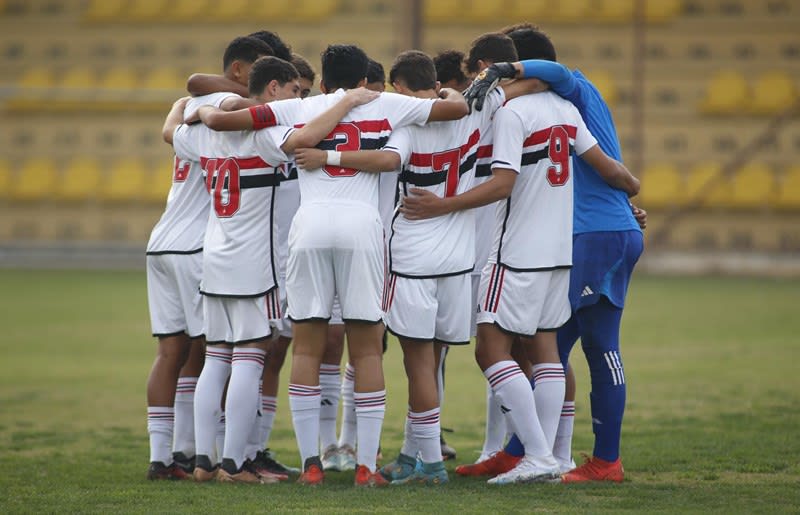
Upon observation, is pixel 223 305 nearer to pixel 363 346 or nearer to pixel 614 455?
pixel 363 346

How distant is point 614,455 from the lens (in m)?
5.75

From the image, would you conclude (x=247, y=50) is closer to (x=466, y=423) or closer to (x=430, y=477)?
(x=430, y=477)

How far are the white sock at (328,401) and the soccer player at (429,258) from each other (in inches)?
33.6

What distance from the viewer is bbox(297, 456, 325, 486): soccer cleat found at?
5492 millimetres

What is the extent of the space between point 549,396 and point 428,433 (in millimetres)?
649

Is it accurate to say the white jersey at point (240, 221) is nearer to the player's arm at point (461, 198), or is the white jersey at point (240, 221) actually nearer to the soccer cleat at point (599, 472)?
the player's arm at point (461, 198)

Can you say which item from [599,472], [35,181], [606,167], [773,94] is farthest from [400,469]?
[35,181]

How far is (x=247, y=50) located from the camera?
20.2 ft

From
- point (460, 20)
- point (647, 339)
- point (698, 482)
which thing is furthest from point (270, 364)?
point (460, 20)

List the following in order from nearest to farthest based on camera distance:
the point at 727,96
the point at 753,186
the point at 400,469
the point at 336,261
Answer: the point at 336,261
the point at 400,469
the point at 753,186
the point at 727,96

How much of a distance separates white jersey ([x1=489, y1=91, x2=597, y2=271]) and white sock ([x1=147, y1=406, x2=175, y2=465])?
75.4 inches

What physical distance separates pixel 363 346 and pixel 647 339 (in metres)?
8.08

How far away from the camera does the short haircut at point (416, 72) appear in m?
5.75

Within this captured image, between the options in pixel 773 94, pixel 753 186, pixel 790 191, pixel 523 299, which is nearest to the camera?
pixel 523 299
